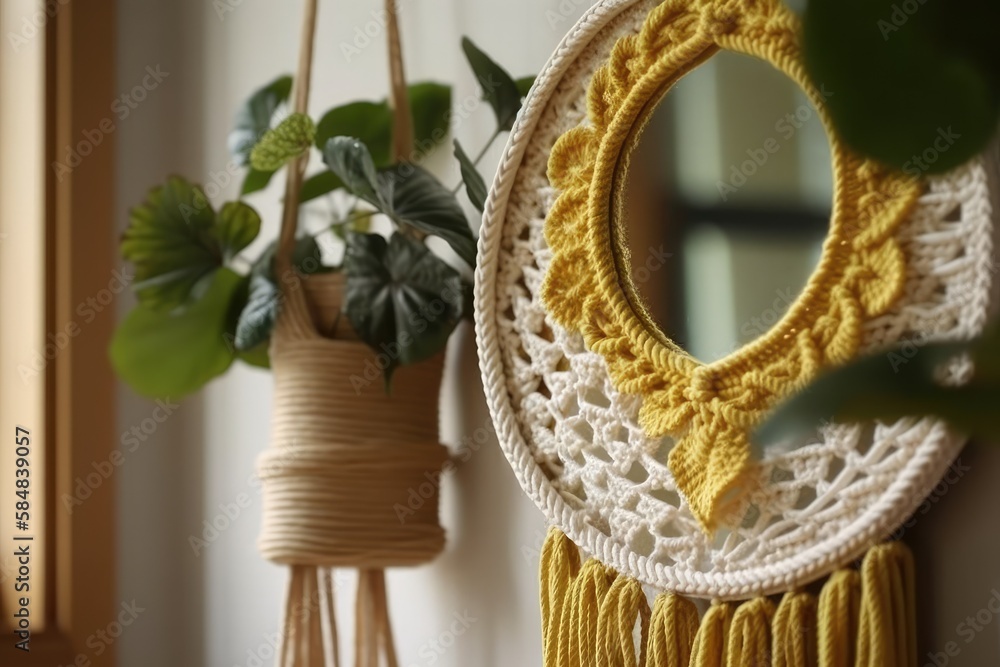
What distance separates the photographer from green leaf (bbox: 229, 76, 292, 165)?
1.14 m

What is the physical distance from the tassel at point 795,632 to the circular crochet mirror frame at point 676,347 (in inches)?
0.5

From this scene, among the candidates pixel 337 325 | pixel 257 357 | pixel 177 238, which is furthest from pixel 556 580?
pixel 177 238

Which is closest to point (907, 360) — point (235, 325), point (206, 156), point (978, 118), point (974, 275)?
point (978, 118)

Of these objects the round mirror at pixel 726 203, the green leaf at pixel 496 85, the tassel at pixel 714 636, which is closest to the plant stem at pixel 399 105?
the green leaf at pixel 496 85

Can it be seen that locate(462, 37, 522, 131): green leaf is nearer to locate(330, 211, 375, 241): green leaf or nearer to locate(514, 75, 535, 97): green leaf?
locate(514, 75, 535, 97): green leaf

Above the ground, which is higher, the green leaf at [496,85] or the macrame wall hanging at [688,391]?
the green leaf at [496,85]

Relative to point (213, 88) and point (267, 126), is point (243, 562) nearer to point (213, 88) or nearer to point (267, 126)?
point (267, 126)

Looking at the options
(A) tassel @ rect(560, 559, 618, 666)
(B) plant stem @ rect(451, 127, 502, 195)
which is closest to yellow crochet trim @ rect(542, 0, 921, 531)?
(A) tassel @ rect(560, 559, 618, 666)

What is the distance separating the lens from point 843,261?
60 centimetres

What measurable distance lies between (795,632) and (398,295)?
0.48 meters

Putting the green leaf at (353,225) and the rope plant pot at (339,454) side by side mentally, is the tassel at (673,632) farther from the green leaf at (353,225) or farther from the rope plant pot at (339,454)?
the green leaf at (353,225)

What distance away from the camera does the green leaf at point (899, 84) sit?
0.79 feet

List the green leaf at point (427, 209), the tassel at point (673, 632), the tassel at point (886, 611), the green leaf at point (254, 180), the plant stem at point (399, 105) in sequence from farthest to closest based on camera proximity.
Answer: the green leaf at point (254, 180), the plant stem at point (399, 105), the green leaf at point (427, 209), the tassel at point (673, 632), the tassel at point (886, 611)

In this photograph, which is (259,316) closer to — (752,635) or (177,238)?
(177,238)
